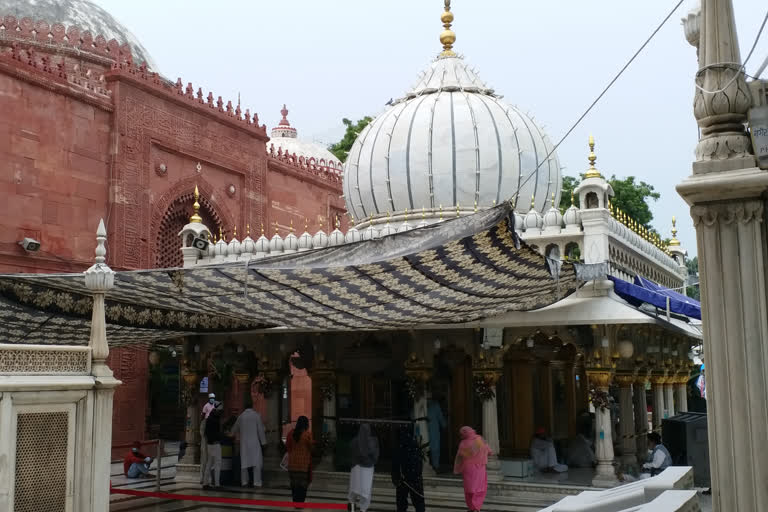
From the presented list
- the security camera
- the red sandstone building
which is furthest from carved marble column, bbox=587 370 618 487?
the security camera

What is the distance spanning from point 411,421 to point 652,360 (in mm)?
3802

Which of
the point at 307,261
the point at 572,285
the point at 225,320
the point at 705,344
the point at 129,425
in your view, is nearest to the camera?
the point at 705,344

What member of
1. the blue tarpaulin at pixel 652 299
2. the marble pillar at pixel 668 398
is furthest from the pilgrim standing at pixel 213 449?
the marble pillar at pixel 668 398

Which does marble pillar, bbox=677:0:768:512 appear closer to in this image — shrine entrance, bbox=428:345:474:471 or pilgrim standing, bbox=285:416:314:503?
pilgrim standing, bbox=285:416:314:503

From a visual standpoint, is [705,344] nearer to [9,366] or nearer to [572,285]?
[9,366]

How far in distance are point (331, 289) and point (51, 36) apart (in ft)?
33.3

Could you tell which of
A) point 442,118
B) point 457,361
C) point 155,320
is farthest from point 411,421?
point 442,118

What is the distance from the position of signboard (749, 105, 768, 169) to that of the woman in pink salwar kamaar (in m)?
5.28

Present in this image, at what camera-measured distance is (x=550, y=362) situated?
11867 millimetres

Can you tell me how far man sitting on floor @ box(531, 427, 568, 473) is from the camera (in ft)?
34.3

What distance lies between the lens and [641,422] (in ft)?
43.5

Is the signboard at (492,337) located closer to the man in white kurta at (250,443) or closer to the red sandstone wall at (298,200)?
the man in white kurta at (250,443)

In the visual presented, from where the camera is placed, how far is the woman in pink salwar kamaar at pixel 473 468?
7844 mm

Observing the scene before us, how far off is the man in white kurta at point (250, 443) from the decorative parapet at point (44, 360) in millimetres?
5041
